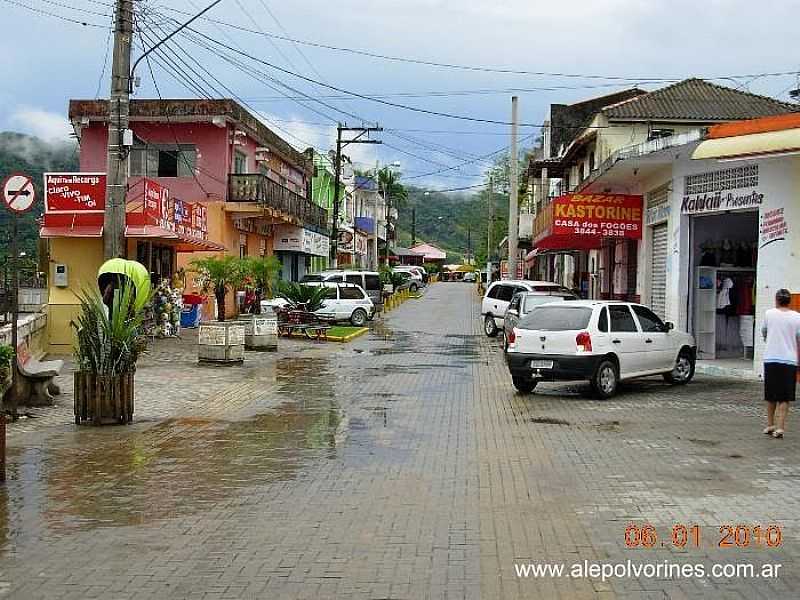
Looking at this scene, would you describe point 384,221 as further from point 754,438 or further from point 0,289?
point 754,438

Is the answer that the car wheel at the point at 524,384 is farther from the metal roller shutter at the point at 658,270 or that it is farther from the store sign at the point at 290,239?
the store sign at the point at 290,239

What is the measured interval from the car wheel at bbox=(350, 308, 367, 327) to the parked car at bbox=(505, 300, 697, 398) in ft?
61.0

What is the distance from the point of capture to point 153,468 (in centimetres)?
966

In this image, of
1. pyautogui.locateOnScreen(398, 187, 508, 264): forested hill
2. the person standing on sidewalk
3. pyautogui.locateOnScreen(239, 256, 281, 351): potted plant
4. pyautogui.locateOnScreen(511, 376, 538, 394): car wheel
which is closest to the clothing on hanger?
pyautogui.locateOnScreen(511, 376, 538, 394): car wheel

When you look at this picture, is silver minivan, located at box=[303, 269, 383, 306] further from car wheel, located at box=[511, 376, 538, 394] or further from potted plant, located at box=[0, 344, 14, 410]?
potted plant, located at box=[0, 344, 14, 410]

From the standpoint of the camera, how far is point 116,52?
56.3 feet

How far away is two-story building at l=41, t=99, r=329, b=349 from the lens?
24.3m

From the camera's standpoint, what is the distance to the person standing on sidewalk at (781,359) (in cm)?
1120

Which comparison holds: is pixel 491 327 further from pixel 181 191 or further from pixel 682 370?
pixel 682 370

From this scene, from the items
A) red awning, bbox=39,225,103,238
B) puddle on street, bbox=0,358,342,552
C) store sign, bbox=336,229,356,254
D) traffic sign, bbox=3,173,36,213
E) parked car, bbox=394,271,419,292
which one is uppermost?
store sign, bbox=336,229,356,254

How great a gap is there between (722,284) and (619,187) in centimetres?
706

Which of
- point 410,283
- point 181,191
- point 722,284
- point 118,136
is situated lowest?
point 722,284

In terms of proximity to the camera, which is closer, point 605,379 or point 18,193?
point 18,193
